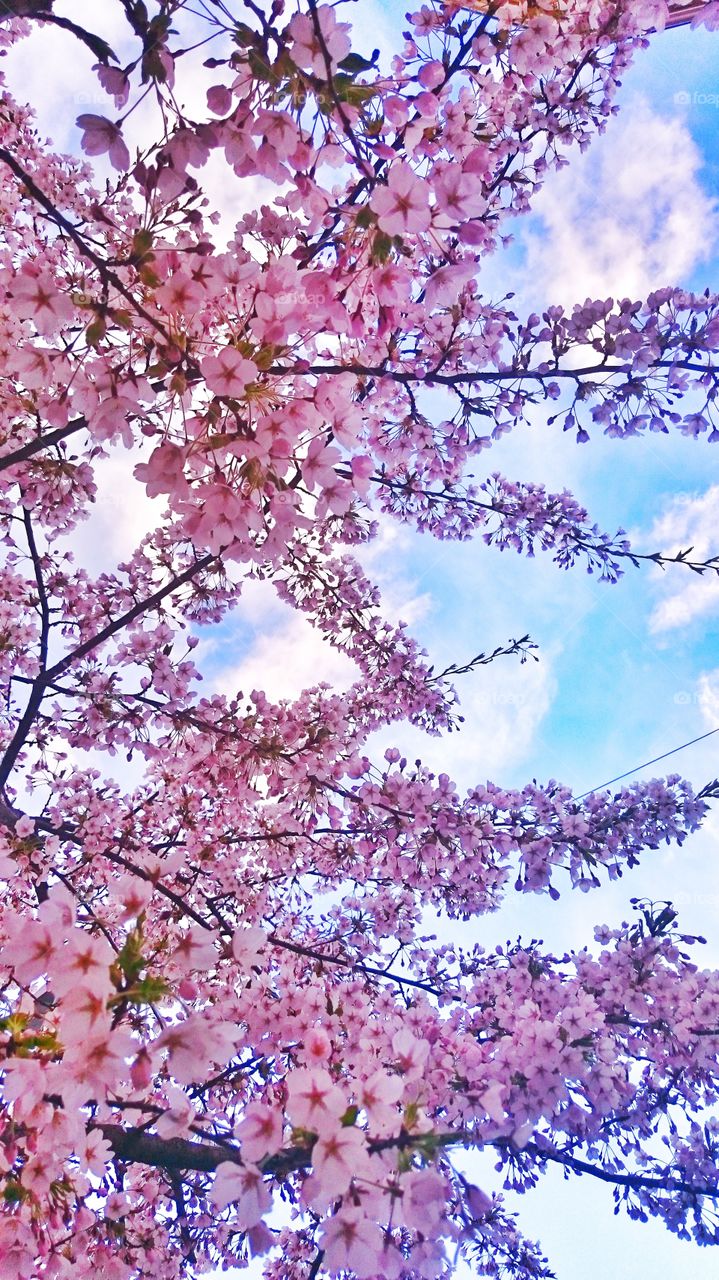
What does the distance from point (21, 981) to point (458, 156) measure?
12.6 feet

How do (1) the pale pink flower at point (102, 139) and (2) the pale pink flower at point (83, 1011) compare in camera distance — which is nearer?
(2) the pale pink flower at point (83, 1011)

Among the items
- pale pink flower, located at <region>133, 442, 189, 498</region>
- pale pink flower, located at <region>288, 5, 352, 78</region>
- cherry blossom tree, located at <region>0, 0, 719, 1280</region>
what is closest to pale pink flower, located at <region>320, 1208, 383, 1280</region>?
cherry blossom tree, located at <region>0, 0, 719, 1280</region>

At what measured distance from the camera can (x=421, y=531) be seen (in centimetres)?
618

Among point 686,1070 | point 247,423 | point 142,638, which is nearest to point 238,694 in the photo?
point 142,638

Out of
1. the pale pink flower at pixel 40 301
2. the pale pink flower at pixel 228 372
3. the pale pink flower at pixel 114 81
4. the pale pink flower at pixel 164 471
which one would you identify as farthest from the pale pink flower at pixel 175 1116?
the pale pink flower at pixel 114 81

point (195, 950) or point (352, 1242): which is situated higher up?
point (195, 950)

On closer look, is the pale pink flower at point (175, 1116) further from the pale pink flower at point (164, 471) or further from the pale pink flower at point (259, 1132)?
the pale pink flower at point (164, 471)

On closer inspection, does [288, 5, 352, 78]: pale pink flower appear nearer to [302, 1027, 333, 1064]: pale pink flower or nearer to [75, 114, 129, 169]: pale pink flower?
[75, 114, 129, 169]: pale pink flower

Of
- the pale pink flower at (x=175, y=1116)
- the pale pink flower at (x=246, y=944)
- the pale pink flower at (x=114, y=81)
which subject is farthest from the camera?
the pale pink flower at (x=246, y=944)

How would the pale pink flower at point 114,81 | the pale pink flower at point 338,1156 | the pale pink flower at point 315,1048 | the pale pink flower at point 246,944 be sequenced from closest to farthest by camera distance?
the pale pink flower at point 338,1156, the pale pink flower at point 114,81, the pale pink flower at point 315,1048, the pale pink flower at point 246,944

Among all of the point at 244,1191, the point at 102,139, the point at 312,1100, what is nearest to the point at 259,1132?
the point at 244,1191

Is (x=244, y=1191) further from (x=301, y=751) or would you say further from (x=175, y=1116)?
(x=301, y=751)

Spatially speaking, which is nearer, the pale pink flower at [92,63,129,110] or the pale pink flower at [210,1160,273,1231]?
the pale pink flower at [210,1160,273,1231]

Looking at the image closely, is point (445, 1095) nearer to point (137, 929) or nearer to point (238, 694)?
point (137, 929)
